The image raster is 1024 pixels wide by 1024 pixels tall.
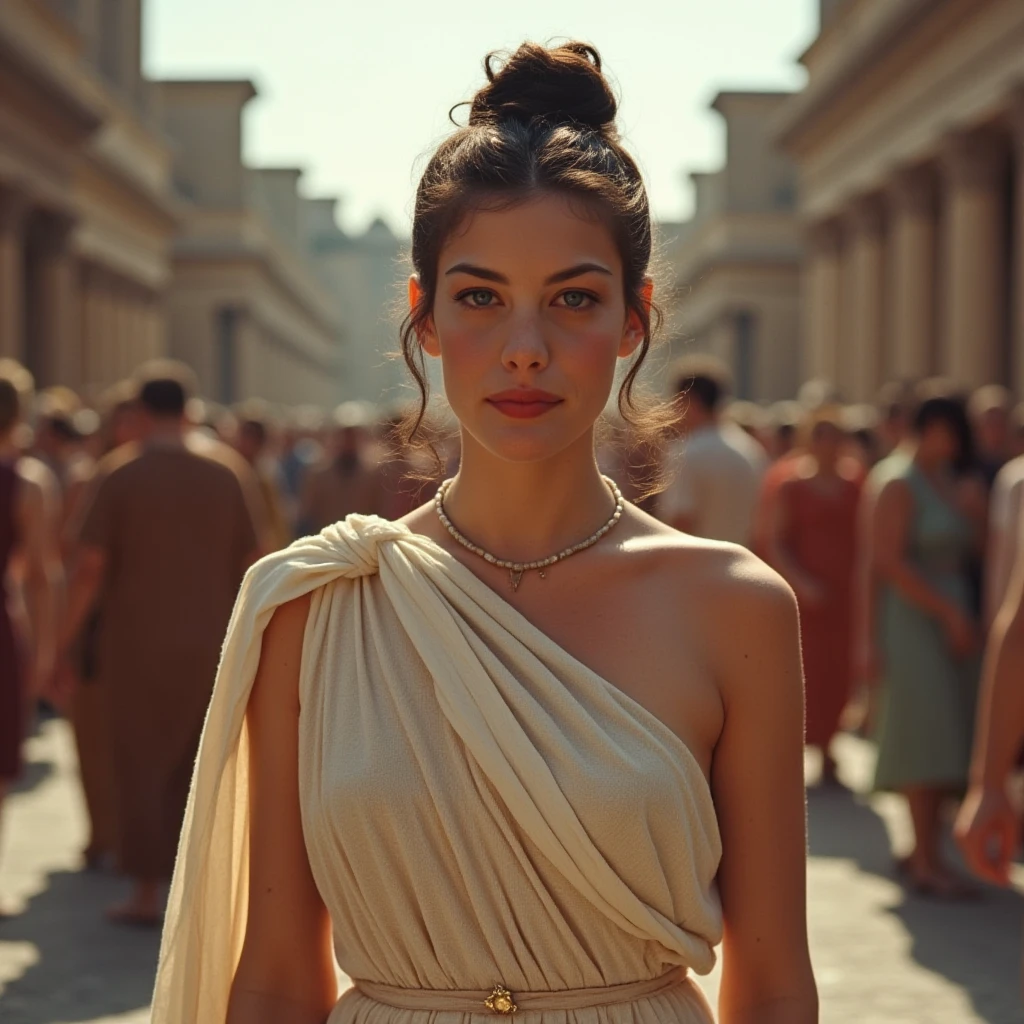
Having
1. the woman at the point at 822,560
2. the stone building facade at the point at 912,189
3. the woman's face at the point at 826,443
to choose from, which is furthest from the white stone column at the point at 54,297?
the woman's face at the point at 826,443

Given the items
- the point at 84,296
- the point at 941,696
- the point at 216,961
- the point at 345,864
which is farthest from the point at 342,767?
the point at 84,296

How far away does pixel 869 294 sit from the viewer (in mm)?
33906

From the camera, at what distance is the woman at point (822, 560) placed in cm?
1128

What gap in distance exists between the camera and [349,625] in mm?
2488

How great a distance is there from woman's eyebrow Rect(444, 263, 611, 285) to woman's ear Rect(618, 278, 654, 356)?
15cm

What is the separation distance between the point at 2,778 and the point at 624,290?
6.41 meters

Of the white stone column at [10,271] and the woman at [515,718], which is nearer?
the woman at [515,718]

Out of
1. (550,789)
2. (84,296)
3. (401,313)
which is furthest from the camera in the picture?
(84,296)

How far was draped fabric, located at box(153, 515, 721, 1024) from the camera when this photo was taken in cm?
232

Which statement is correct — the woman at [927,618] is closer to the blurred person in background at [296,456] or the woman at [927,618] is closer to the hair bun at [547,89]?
the hair bun at [547,89]

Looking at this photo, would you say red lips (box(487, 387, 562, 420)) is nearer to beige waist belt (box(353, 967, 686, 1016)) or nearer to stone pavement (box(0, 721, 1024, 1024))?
beige waist belt (box(353, 967, 686, 1016))

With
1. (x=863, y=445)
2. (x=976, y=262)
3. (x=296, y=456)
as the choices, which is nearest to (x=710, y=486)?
(x=863, y=445)

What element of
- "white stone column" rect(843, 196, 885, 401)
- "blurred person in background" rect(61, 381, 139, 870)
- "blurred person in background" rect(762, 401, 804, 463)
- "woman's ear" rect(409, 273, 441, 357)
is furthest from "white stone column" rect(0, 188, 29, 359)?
"woman's ear" rect(409, 273, 441, 357)

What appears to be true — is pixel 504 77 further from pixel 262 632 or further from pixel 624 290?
pixel 262 632
